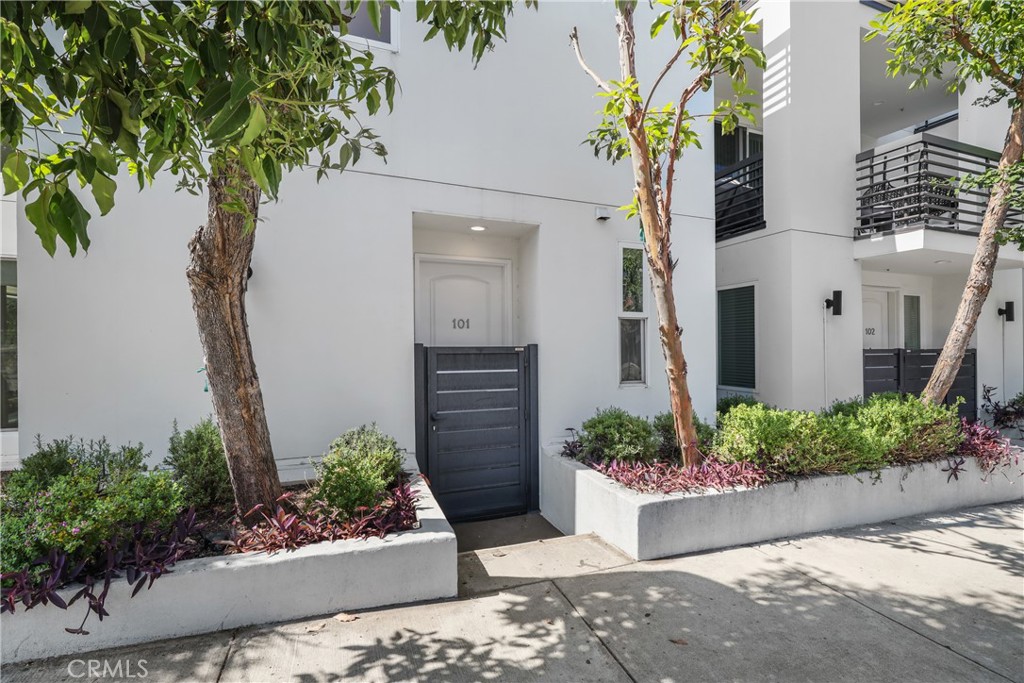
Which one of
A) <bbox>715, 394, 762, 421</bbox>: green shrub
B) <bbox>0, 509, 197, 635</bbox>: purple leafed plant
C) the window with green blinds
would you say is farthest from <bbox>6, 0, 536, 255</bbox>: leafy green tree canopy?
the window with green blinds

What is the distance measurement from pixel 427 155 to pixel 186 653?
4.25 m

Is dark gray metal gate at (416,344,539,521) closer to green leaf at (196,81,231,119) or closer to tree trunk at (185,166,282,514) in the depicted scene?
tree trunk at (185,166,282,514)

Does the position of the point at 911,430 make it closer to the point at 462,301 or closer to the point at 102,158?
the point at 462,301

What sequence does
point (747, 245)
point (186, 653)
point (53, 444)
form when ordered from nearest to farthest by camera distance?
point (186, 653)
point (53, 444)
point (747, 245)

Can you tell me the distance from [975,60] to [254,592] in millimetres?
8073

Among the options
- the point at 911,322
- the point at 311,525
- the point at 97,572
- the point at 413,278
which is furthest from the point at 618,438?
the point at 911,322

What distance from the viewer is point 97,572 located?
2.59 metres

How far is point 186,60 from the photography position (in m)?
1.66

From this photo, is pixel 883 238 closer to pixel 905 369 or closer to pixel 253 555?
pixel 905 369

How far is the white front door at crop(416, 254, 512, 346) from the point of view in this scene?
17.9 ft

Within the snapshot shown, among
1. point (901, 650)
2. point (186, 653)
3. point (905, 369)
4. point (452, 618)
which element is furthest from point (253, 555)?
point (905, 369)

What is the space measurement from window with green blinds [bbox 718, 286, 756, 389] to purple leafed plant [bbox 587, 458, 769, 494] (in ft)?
10.8

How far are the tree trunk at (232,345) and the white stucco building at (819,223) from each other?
589 centimetres

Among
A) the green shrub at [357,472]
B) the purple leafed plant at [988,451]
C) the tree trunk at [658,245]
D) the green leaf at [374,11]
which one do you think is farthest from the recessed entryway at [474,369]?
the purple leafed plant at [988,451]
